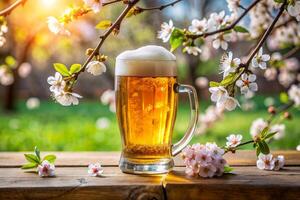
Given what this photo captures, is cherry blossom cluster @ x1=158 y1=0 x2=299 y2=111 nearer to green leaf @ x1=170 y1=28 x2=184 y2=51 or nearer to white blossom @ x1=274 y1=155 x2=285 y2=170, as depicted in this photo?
green leaf @ x1=170 y1=28 x2=184 y2=51

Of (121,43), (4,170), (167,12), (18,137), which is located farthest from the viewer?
(121,43)

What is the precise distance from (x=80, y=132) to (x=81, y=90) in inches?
246

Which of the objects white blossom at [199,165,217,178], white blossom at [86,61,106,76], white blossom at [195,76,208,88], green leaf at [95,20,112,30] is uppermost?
white blossom at [195,76,208,88]

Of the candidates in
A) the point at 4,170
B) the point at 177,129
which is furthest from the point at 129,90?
the point at 177,129

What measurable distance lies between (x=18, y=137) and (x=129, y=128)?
12.1 feet

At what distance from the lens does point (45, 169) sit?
127cm

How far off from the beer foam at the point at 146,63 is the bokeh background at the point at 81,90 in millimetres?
566

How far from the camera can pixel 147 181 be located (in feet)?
3.96

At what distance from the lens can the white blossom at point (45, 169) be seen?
127 centimetres

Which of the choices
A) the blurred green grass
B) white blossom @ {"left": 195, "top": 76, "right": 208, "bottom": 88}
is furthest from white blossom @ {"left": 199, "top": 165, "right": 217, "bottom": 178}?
white blossom @ {"left": 195, "top": 76, "right": 208, "bottom": 88}

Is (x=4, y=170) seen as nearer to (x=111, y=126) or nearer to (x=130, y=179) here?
(x=130, y=179)

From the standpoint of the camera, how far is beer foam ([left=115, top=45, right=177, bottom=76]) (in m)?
1.28

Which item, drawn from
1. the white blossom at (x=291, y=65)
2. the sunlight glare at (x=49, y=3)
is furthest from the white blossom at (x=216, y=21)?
the sunlight glare at (x=49, y=3)

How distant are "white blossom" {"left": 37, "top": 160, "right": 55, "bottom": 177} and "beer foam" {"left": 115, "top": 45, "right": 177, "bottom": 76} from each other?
0.89 feet
